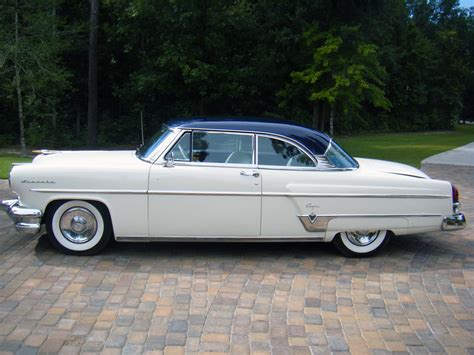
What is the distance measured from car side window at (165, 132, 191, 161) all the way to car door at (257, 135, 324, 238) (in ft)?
2.45

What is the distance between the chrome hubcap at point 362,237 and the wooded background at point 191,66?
47.2 feet

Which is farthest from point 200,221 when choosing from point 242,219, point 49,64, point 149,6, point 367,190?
point 149,6

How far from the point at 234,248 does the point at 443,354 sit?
2.83 metres

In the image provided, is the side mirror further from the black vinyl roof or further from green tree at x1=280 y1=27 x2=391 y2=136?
green tree at x1=280 y1=27 x2=391 y2=136

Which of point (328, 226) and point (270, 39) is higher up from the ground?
point (270, 39)

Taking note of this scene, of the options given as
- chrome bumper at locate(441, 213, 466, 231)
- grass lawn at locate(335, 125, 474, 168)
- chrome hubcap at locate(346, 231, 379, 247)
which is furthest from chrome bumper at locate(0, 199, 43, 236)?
grass lawn at locate(335, 125, 474, 168)

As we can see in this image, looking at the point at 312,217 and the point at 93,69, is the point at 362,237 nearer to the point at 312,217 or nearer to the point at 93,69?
the point at 312,217

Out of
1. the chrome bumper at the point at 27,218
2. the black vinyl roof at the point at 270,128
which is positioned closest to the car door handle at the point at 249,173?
the black vinyl roof at the point at 270,128

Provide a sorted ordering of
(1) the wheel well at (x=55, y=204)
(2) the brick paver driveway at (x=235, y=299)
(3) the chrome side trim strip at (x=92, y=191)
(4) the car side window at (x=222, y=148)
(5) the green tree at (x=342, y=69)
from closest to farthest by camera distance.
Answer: (2) the brick paver driveway at (x=235, y=299) → (3) the chrome side trim strip at (x=92, y=191) → (1) the wheel well at (x=55, y=204) → (4) the car side window at (x=222, y=148) → (5) the green tree at (x=342, y=69)

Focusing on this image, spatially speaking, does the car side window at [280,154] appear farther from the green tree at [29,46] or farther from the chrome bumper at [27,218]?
the green tree at [29,46]

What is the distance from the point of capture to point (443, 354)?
3.53m

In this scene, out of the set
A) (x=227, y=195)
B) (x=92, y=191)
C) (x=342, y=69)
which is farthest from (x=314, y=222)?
(x=342, y=69)

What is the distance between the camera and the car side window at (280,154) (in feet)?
17.9

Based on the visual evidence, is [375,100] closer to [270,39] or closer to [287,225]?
[270,39]
